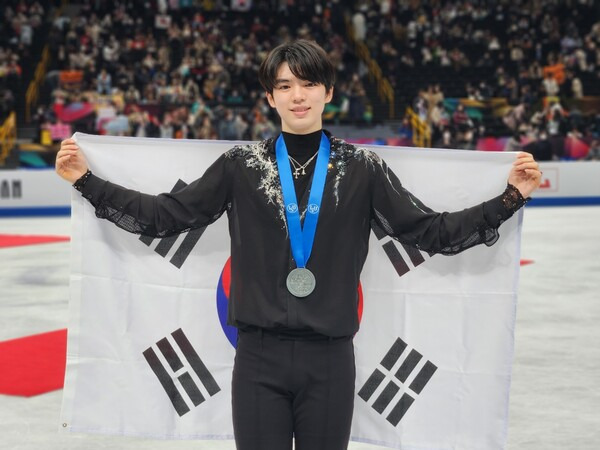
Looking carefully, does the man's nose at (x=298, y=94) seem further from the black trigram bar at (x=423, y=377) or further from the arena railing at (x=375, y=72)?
the arena railing at (x=375, y=72)

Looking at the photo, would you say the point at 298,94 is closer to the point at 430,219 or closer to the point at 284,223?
the point at 284,223

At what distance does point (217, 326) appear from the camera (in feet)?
13.6

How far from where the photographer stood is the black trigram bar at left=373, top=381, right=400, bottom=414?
4082 millimetres

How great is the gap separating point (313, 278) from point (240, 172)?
18.0 inches

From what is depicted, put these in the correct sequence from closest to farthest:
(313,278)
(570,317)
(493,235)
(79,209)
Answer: (313,278) → (493,235) → (79,209) → (570,317)

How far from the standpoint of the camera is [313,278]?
3.08m

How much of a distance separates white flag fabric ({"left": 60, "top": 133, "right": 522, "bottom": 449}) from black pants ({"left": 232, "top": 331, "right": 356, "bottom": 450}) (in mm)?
1005

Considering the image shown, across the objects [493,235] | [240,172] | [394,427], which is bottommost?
[394,427]

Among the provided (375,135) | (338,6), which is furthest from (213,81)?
(338,6)

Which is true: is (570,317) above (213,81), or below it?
below

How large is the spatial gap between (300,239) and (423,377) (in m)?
1.33

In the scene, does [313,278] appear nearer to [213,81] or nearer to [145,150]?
[145,150]

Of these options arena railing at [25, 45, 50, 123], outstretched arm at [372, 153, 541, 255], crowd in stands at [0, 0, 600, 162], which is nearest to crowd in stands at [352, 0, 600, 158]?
crowd in stands at [0, 0, 600, 162]

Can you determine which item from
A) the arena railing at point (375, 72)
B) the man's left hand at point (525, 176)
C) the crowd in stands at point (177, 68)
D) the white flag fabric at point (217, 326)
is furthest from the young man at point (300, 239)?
the arena railing at point (375, 72)
